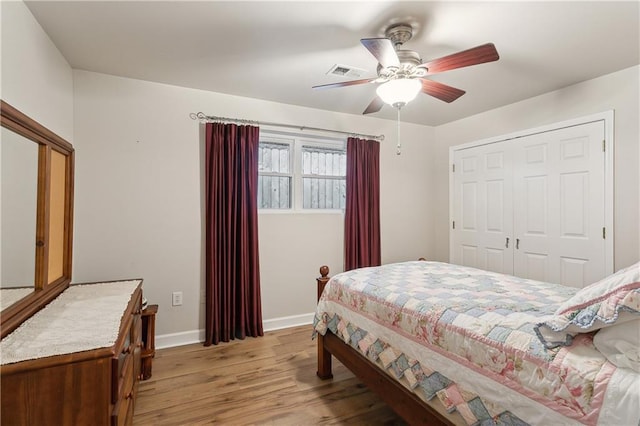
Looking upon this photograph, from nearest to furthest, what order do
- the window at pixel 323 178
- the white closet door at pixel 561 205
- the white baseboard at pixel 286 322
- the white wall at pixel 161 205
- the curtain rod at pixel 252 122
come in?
the white wall at pixel 161 205 → the white closet door at pixel 561 205 → the curtain rod at pixel 252 122 → the white baseboard at pixel 286 322 → the window at pixel 323 178

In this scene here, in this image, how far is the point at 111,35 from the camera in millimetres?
2131

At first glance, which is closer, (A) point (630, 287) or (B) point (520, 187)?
(A) point (630, 287)

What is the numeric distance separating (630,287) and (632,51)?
2442 mm

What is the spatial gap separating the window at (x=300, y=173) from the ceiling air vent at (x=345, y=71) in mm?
1105

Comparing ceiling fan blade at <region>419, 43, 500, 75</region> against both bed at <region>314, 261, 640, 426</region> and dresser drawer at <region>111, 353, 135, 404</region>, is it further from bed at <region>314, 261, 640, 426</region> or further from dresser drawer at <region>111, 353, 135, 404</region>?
dresser drawer at <region>111, 353, 135, 404</region>

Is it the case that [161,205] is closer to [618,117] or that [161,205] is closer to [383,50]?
[383,50]

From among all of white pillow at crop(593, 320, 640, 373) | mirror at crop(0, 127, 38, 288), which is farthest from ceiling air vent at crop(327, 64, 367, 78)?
white pillow at crop(593, 320, 640, 373)

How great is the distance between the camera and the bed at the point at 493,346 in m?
0.95

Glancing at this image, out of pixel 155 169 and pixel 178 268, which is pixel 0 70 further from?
pixel 178 268

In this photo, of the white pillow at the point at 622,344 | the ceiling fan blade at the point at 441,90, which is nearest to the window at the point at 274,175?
the ceiling fan blade at the point at 441,90

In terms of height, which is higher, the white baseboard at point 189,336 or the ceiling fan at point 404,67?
the ceiling fan at point 404,67

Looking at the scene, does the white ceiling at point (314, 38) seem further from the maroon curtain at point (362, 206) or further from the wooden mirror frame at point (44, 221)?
the maroon curtain at point (362, 206)

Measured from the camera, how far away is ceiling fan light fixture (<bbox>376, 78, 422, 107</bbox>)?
6.52ft

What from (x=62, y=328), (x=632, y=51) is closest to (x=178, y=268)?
(x=62, y=328)
